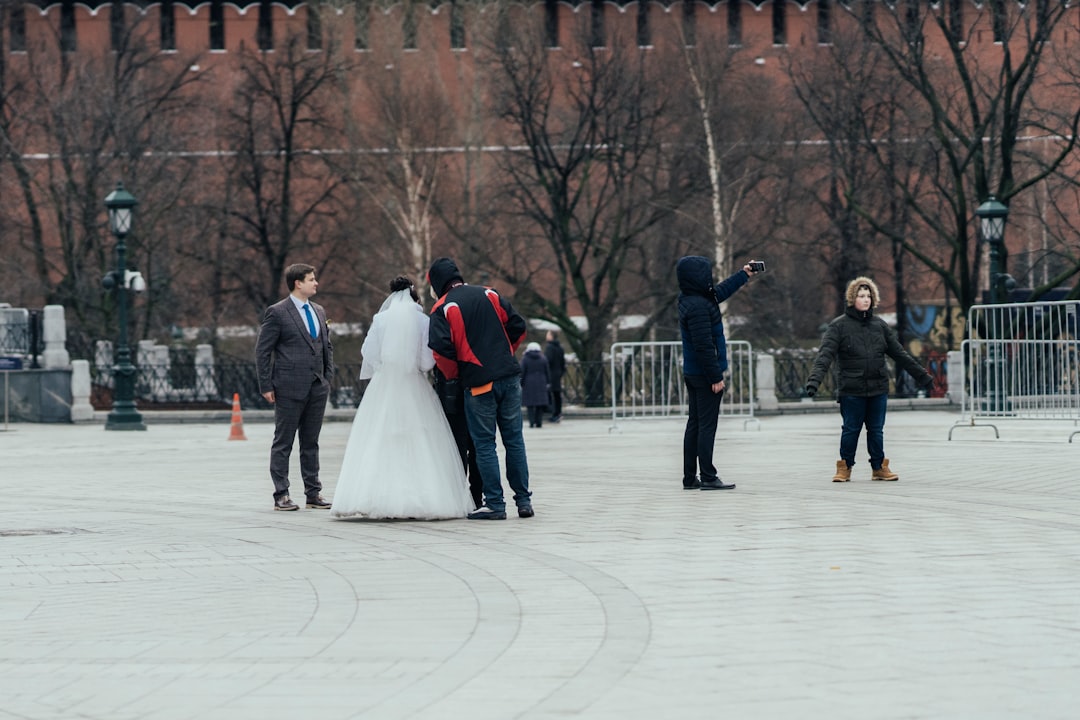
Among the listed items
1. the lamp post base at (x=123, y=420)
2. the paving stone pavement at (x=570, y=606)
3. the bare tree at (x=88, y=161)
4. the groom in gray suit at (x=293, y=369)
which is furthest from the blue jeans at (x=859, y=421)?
the bare tree at (x=88, y=161)

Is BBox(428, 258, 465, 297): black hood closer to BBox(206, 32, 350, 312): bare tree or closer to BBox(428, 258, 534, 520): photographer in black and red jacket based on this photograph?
BBox(428, 258, 534, 520): photographer in black and red jacket

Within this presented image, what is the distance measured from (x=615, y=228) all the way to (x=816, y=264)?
1033 cm

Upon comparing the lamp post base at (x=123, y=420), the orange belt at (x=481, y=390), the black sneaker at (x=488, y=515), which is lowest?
the black sneaker at (x=488, y=515)

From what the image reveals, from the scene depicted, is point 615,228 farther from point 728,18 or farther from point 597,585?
point 597,585

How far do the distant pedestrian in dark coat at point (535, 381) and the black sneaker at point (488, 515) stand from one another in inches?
778

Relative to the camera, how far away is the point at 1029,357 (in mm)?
20641

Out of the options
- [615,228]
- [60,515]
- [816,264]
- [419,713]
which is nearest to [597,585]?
[419,713]

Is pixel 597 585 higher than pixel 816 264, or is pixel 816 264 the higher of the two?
pixel 816 264

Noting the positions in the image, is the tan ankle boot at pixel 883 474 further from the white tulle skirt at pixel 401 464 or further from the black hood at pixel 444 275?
the black hood at pixel 444 275

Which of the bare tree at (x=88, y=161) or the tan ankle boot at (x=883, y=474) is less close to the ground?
the bare tree at (x=88, y=161)

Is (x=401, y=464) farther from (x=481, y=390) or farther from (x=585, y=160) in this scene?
(x=585, y=160)

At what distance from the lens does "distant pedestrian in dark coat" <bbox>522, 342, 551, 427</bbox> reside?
32.2 m

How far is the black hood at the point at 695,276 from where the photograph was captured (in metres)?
14.0

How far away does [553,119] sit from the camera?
50188mm
